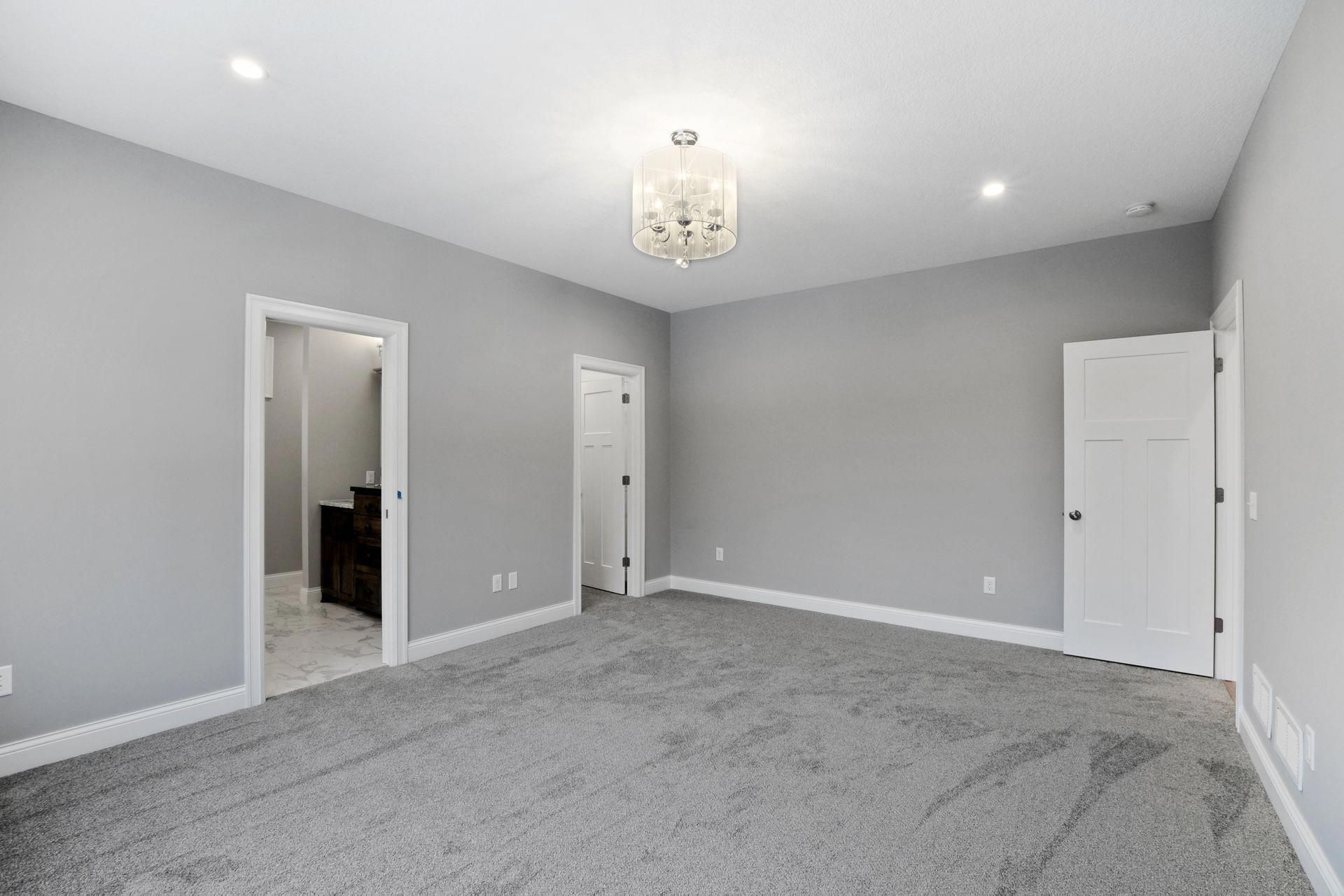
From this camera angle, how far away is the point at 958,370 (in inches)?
179

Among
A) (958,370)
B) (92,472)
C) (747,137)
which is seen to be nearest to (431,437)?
(92,472)

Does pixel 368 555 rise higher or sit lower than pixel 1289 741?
higher

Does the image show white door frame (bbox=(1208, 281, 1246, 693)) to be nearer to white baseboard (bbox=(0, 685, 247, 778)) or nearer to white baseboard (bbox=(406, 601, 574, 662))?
white baseboard (bbox=(406, 601, 574, 662))

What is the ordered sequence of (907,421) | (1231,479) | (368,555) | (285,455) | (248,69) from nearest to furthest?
(248,69) < (1231,479) < (907,421) < (368,555) < (285,455)

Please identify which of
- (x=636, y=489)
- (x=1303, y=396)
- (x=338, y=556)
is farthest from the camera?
(x=636, y=489)

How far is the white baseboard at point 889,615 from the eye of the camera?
4.21 m

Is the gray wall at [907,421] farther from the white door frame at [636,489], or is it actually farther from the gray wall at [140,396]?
the gray wall at [140,396]

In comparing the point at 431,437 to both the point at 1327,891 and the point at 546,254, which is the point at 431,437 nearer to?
the point at 546,254

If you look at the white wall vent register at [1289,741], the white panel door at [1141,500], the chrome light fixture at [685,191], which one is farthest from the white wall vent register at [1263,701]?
the chrome light fixture at [685,191]

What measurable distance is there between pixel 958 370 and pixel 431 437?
369 cm

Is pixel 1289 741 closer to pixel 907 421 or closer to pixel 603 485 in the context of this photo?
pixel 907 421

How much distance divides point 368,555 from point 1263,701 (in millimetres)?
5249

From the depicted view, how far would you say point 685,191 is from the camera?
2602 millimetres

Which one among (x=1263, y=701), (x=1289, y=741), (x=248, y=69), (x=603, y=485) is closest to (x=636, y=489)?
(x=603, y=485)
